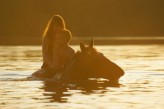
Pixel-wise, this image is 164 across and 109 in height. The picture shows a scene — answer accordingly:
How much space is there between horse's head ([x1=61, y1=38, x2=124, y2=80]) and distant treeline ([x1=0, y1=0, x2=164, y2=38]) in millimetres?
53196

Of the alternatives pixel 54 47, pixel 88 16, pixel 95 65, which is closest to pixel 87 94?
pixel 95 65

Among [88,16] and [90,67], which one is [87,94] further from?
[88,16]

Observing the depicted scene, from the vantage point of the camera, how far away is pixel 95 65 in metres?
15.1

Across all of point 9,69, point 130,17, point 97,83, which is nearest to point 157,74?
point 97,83

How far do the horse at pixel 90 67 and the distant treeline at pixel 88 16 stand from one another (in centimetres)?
5295

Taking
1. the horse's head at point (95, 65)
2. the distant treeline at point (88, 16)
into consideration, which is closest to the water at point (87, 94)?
the horse's head at point (95, 65)

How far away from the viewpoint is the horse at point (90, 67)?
1502cm

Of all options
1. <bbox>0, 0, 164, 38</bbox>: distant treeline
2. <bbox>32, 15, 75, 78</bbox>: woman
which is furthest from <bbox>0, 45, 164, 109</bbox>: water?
<bbox>0, 0, 164, 38</bbox>: distant treeline

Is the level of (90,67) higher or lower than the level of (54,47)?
lower

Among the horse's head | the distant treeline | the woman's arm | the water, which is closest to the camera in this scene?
the water

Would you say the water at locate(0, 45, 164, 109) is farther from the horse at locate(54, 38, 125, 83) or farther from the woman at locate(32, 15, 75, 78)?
the woman at locate(32, 15, 75, 78)

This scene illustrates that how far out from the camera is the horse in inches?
591

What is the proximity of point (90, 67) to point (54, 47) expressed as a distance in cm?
145

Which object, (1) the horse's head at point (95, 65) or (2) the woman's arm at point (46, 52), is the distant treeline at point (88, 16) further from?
(1) the horse's head at point (95, 65)
